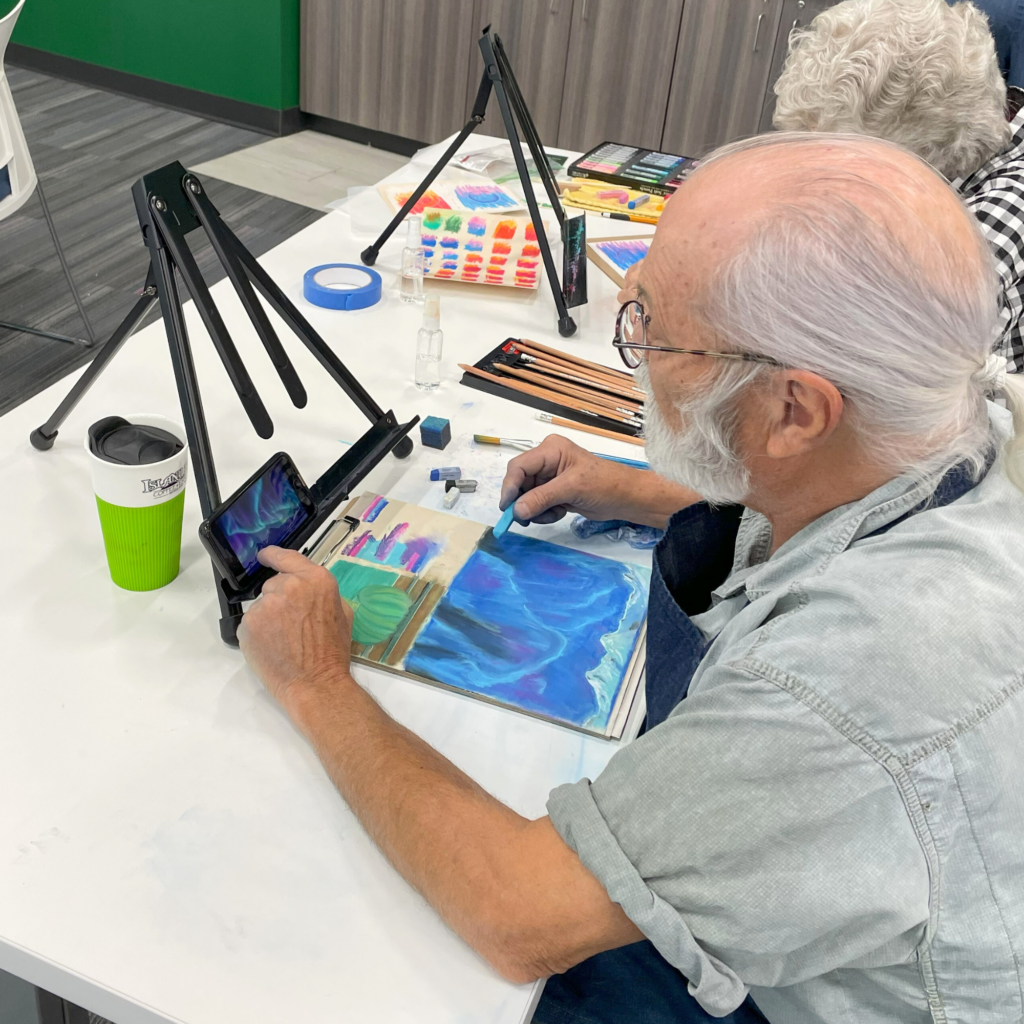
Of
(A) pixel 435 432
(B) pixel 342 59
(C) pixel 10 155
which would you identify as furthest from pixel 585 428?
(B) pixel 342 59

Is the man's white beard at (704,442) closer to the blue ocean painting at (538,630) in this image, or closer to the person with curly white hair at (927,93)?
the blue ocean painting at (538,630)

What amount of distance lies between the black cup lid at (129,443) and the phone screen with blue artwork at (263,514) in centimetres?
10

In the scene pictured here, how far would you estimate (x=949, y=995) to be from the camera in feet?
2.59

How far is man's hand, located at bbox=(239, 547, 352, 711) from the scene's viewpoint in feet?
3.34

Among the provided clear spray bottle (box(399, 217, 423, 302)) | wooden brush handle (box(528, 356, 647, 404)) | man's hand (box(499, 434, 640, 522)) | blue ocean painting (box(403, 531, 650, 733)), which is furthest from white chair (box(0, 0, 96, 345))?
blue ocean painting (box(403, 531, 650, 733))

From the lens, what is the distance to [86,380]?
138 cm

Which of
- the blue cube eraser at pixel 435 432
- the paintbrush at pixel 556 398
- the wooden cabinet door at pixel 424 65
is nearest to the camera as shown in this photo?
the blue cube eraser at pixel 435 432

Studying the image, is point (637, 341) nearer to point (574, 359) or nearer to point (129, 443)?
A: point (129, 443)

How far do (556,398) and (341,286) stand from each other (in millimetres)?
541

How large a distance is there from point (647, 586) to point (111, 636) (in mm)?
635

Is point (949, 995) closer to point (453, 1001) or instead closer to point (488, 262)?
point (453, 1001)

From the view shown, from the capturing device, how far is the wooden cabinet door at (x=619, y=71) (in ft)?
13.4

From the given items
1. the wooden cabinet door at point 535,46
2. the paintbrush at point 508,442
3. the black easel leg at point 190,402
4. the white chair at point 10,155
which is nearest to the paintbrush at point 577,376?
the paintbrush at point 508,442

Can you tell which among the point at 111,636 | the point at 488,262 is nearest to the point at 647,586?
the point at 111,636
